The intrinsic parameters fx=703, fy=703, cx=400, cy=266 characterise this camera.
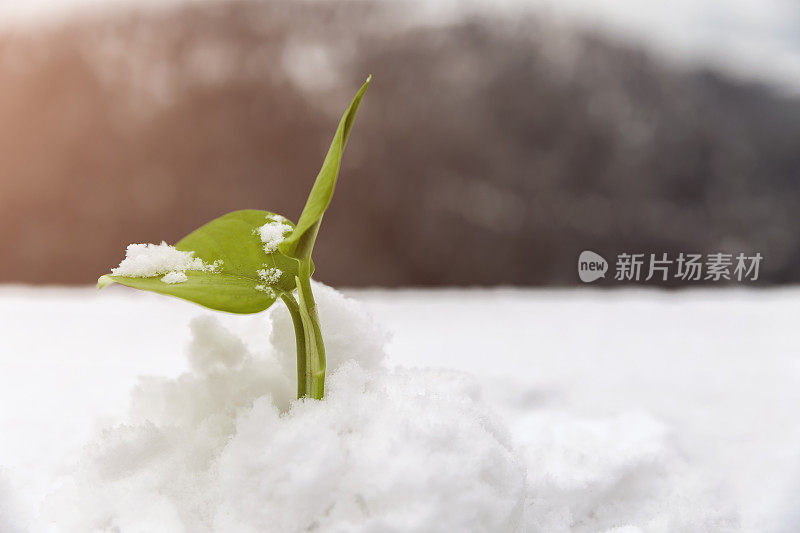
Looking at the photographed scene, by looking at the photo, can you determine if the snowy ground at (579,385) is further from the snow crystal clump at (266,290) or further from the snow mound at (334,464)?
the snow crystal clump at (266,290)

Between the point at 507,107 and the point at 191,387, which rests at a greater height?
the point at 507,107

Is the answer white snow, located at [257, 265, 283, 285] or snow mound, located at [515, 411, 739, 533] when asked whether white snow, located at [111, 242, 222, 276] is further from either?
snow mound, located at [515, 411, 739, 533]

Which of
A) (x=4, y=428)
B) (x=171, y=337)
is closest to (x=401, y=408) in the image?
(x=4, y=428)

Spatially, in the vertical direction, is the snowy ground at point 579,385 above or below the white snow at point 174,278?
below

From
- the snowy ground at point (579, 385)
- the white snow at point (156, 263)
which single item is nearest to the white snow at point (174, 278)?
the white snow at point (156, 263)

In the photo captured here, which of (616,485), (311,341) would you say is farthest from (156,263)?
(616,485)

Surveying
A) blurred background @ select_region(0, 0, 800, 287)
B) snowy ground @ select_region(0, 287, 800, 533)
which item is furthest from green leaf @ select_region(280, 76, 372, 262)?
blurred background @ select_region(0, 0, 800, 287)

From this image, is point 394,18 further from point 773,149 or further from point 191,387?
point 191,387
